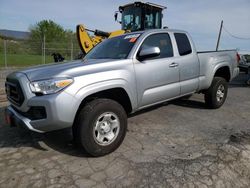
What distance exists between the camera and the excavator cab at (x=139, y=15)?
1175 centimetres

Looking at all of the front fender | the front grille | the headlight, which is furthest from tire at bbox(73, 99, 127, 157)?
the front grille

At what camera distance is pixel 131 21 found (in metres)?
12.1

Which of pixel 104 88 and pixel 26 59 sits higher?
pixel 26 59

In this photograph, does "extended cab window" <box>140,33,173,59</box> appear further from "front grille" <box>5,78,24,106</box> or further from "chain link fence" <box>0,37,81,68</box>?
"chain link fence" <box>0,37,81,68</box>

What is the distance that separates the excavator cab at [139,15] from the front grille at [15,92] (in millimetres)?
8920

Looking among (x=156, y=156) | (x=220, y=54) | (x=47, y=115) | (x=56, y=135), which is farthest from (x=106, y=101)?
(x=220, y=54)

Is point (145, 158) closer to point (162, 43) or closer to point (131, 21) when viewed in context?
point (162, 43)

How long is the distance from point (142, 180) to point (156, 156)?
0.66 m

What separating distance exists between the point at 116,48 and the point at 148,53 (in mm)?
821

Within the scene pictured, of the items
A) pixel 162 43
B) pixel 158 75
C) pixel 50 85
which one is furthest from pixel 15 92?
pixel 162 43

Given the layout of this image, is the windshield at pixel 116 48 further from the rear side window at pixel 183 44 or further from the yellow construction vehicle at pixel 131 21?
the yellow construction vehicle at pixel 131 21

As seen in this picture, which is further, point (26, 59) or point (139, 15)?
point (26, 59)

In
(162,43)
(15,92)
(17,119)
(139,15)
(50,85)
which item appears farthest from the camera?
(139,15)

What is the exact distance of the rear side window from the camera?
16.3 ft
